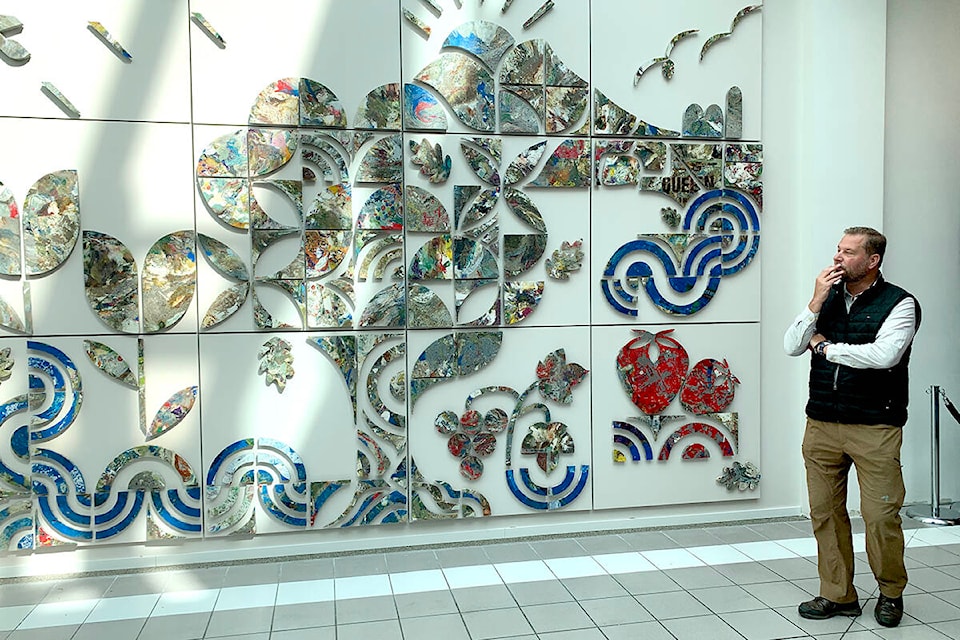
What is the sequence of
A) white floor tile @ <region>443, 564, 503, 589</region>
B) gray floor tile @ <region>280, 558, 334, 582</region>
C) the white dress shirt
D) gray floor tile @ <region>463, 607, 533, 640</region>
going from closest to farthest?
the white dress shirt < gray floor tile @ <region>463, 607, 533, 640</region> < white floor tile @ <region>443, 564, 503, 589</region> < gray floor tile @ <region>280, 558, 334, 582</region>

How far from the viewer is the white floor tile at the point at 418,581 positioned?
3.74 metres

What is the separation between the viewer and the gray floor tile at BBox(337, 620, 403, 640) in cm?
324

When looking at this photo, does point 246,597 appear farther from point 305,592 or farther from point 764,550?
point 764,550

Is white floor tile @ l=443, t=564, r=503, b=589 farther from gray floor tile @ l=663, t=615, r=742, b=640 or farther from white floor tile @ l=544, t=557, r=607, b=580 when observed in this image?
gray floor tile @ l=663, t=615, r=742, b=640

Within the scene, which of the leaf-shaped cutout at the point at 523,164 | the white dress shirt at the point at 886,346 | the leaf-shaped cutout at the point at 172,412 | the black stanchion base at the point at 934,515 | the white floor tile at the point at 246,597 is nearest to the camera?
the white dress shirt at the point at 886,346

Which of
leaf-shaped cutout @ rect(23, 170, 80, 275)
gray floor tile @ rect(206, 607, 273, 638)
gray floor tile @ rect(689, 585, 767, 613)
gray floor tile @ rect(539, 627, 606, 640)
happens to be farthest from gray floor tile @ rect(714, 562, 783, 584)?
leaf-shaped cutout @ rect(23, 170, 80, 275)

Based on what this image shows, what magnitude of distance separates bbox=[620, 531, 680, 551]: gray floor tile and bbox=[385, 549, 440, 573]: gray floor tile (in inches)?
43.5

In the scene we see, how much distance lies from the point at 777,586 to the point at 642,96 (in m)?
2.73

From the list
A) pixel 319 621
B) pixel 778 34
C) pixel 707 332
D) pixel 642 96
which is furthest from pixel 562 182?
pixel 319 621

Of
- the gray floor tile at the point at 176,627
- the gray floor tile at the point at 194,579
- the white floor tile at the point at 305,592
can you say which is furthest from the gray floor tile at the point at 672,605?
the gray floor tile at the point at 194,579

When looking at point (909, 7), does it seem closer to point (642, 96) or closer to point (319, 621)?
point (642, 96)

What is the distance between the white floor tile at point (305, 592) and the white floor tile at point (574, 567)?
44.2 inches

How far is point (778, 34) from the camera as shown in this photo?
15.6 feet

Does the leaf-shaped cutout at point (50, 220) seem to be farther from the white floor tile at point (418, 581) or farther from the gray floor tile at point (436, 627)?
the gray floor tile at point (436, 627)
